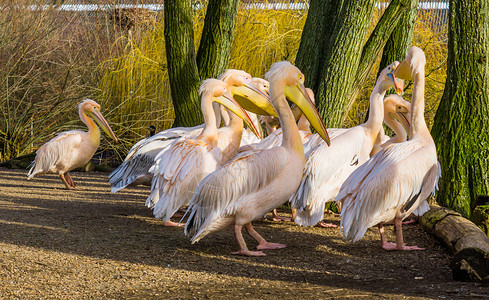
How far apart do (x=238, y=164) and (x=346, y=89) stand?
2315 millimetres

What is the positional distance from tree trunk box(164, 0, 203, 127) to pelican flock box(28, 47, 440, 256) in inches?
41.2

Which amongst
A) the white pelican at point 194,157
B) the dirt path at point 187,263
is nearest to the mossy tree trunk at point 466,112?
the dirt path at point 187,263

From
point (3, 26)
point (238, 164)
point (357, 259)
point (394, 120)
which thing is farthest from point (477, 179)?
point (3, 26)

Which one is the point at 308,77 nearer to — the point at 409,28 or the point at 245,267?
the point at 409,28

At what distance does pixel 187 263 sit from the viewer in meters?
4.11

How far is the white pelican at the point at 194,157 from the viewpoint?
4.89m

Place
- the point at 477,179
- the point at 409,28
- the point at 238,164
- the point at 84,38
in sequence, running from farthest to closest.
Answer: the point at 84,38, the point at 409,28, the point at 477,179, the point at 238,164

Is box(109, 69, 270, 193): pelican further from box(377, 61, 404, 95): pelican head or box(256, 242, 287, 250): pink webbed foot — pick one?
box(256, 242, 287, 250): pink webbed foot

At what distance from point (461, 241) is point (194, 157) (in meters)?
2.10

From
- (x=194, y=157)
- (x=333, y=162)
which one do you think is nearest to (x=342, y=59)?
(x=333, y=162)

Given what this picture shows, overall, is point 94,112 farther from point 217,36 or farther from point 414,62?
point 414,62

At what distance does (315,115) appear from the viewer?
451cm

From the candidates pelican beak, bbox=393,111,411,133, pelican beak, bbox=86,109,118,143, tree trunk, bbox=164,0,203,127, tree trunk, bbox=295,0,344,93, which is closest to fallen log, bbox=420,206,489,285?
pelican beak, bbox=393,111,411,133

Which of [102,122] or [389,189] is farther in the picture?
[102,122]
